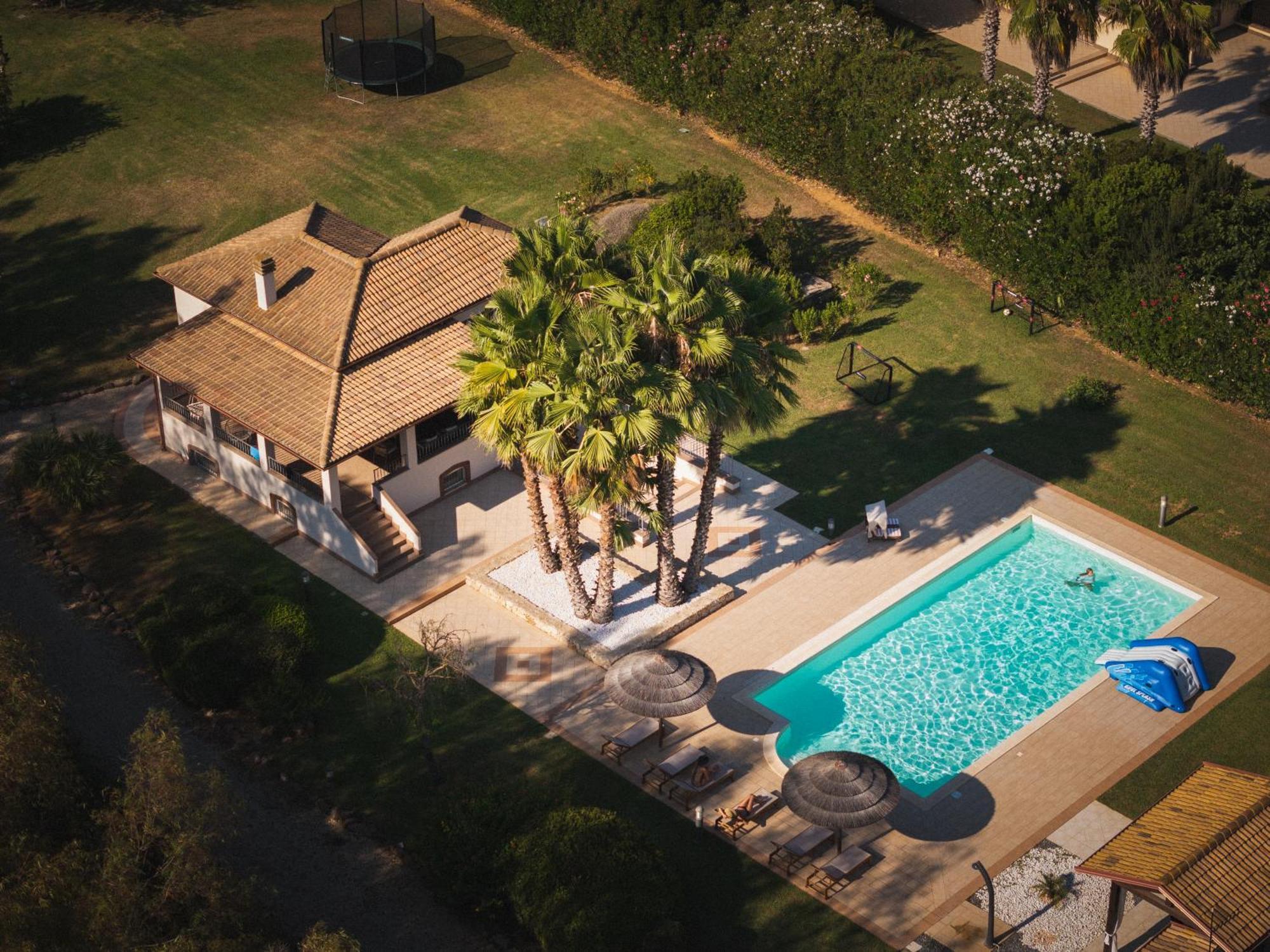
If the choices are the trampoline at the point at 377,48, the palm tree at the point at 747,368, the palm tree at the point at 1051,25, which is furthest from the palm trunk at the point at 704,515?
the trampoline at the point at 377,48

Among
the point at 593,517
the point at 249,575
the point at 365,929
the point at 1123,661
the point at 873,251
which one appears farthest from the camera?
the point at 873,251

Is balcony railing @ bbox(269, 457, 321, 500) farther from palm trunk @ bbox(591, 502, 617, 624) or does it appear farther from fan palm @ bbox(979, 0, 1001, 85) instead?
fan palm @ bbox(979, 0, 1001, 85)

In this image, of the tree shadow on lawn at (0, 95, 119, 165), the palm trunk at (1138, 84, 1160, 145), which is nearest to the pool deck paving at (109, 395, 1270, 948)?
the palm trunk at (1138, 84, 1160, 145)

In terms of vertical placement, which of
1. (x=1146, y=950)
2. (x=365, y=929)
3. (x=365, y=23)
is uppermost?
(x=365, y=23)

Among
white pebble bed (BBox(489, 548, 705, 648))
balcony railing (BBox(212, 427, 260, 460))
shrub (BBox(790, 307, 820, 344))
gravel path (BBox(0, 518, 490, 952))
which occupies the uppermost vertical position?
shrub (BBox(790, 307, 820, 344))

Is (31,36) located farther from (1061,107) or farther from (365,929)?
(365,929)

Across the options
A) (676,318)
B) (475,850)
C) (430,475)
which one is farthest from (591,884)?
Result: (430,475)

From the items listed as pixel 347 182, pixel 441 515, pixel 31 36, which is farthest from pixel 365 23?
pixel 441 515
